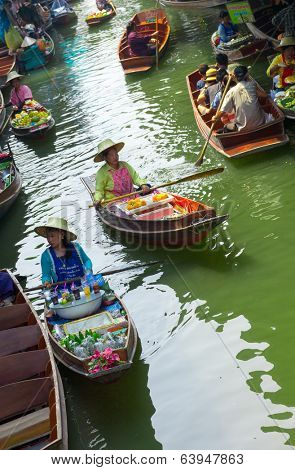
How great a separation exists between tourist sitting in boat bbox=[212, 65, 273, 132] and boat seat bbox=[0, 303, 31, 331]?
4900mm

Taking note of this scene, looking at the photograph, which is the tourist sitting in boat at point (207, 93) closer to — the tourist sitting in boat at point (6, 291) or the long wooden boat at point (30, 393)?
the tourist sitting in boat at point (6, 291)

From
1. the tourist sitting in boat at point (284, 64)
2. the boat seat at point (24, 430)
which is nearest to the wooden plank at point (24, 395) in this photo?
the boat seat at point (24, 430)

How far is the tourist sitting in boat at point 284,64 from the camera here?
11.3m

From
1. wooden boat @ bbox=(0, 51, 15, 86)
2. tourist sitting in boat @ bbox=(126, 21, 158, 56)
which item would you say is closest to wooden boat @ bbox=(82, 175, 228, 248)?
tourist sitting in boat @ bbox=(126, 21, 158, 56)

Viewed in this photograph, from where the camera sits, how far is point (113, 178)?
31.4 ft

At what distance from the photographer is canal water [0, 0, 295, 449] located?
20.0ft

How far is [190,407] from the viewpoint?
20.4 ft

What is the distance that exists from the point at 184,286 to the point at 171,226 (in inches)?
32.3

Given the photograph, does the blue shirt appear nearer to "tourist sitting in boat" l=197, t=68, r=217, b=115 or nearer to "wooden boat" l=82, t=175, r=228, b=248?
"wooden boat" l=82, t=175, r=228, b=248

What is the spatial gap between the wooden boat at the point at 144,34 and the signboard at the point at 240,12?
2.70m

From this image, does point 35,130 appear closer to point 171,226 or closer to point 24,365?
point 171,226

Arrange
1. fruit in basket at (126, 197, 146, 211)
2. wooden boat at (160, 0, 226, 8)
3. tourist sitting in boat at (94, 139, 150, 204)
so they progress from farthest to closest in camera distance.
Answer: wooden boat at (160, 0, 226, 8) → tourist sitting in boat at (94, 139, 150, 204) → fruit in basket at (126, 197, 146, 211)
